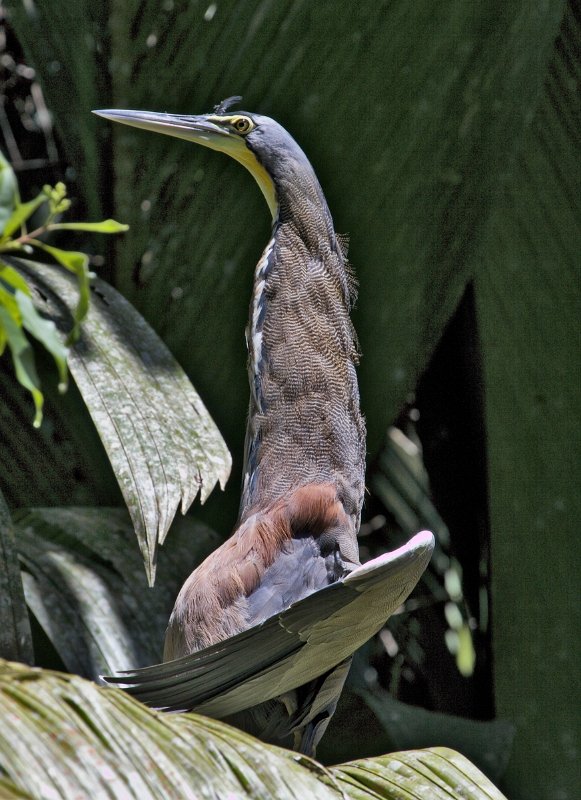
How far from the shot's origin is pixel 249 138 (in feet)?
6.47

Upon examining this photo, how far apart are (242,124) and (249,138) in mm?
33

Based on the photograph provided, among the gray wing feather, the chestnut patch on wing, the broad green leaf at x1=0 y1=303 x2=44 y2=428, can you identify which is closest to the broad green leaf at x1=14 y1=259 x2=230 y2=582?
the chestnut patch on wing

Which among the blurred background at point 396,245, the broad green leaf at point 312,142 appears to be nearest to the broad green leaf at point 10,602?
the blurred background at point 396,245

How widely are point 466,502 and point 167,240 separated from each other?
103 cm

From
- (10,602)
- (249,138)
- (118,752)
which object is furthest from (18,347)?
(249,138)

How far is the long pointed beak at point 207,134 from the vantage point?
1.99 metres

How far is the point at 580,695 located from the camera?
110 inches

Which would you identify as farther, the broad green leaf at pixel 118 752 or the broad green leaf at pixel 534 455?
the broad green leaf at pixel 534 455

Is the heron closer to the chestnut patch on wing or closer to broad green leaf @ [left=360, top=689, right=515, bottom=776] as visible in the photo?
the chestnut patch on wing

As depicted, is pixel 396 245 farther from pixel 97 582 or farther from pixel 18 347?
pixel 18 347

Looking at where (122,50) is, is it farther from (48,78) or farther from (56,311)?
(56,311)

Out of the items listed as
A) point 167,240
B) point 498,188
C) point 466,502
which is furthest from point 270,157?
point 466,502

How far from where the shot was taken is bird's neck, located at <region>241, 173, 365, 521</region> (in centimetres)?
184

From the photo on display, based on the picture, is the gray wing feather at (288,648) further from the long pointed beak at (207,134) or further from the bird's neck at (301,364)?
the long pointed beak at (207,134)
